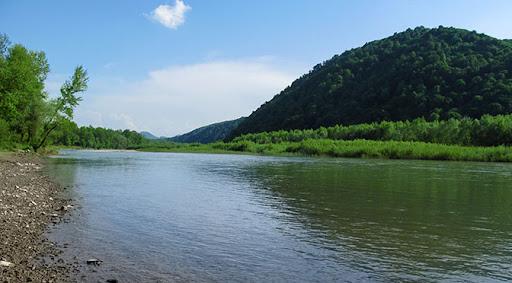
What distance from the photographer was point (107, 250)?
42.0 ft

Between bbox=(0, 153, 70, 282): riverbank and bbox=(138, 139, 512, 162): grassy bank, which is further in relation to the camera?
bbox=(138, 139, 512, 162): grassy bank

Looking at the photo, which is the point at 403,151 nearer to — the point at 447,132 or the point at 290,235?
the point at 447,132

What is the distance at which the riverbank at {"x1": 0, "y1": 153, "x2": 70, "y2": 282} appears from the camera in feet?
33.0

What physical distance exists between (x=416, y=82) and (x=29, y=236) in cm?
15490

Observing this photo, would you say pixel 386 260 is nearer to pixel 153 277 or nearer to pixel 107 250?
pixel 153 277

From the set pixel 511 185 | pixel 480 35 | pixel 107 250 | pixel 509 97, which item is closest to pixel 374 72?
pixel 480 35

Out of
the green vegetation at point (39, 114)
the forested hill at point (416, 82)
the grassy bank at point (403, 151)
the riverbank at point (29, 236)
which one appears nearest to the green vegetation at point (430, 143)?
the grassy bank at point (403, 151)

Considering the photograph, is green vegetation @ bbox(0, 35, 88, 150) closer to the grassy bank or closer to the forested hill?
the grassy bank

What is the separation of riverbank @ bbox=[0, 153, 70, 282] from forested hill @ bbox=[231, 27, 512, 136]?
121 metres

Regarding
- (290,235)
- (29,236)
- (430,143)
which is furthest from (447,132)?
(29,236)

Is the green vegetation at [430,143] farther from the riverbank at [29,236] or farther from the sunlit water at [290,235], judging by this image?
the riverbank at [29,236]

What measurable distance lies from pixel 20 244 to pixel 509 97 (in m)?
130

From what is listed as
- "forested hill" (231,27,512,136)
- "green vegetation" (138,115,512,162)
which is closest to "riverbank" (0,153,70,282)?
"green vegetation" (138,115,512,162)

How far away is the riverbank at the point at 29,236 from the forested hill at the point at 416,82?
12130cm
